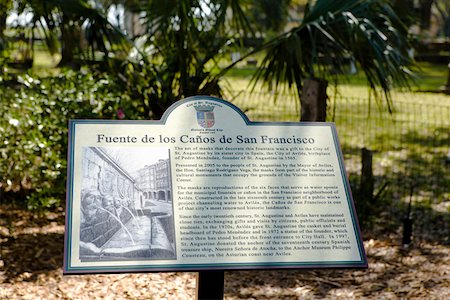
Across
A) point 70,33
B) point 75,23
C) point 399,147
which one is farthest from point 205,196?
point 399,147

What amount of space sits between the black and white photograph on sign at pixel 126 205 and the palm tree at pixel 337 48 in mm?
2657

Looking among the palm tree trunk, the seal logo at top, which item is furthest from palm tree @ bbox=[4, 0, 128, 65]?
the seal logo at top

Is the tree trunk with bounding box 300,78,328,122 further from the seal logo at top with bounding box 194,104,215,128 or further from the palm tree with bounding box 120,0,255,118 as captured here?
the seal logo at top with bounding box 194,104,215,128

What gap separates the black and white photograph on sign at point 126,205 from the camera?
297cm

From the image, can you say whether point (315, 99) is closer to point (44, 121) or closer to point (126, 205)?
point (44, 121)

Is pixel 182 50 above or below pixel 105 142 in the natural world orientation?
above

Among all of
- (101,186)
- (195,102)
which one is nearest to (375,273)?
(195,102)

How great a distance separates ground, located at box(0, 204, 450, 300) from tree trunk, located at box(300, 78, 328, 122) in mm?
1115

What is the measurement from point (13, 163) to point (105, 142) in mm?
2399

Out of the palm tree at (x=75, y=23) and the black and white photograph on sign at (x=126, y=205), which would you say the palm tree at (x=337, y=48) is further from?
the black and white photograph on sign at (x=126, y=205)

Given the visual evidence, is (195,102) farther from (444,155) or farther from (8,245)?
(444,155)

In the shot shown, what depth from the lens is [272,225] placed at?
3.15 m

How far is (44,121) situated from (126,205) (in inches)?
105

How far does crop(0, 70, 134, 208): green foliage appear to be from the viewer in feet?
17.7
